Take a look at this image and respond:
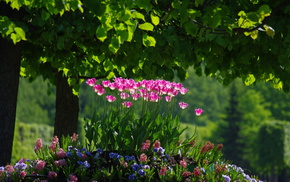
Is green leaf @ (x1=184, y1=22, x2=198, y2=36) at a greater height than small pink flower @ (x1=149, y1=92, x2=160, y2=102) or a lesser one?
greater

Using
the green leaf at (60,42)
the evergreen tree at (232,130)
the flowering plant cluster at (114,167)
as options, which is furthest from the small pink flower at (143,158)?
the evergreen tree at (232,130)

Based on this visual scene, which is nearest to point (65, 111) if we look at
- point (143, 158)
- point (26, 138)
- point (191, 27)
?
point (143, 158)

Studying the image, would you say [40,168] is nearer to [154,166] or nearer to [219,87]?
[154,166]

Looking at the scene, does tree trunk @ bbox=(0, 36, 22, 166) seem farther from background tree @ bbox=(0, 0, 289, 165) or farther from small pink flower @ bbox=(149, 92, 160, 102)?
small pink flower @ bbox=(149, 92, 160, 102)

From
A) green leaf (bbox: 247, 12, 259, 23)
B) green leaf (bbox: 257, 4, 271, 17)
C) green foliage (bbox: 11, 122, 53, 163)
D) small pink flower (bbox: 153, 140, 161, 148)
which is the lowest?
green foliage (bbox: 11, 122, 53, 163)

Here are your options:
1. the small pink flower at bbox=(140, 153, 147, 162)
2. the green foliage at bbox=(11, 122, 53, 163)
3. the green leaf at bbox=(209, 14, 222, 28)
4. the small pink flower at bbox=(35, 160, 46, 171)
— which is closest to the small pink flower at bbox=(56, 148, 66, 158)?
the small pink flower at bbox=(35, 160, 46, 171)

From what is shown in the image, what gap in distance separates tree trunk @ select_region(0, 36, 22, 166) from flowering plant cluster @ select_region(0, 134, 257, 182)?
1063mm

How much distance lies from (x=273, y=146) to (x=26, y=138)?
19.1m

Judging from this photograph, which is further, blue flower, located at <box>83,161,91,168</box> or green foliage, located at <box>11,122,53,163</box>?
green foliage, located at <box>11,122,53,163</box>

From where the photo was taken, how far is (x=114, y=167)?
7.72 meters

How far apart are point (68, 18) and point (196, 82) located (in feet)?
227

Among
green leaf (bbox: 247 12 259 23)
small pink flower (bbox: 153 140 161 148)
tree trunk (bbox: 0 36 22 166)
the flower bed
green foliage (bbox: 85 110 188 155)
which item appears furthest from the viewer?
tree trunk (bbox: 0 36 22 166)

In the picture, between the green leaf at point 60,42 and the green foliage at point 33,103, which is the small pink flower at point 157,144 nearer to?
the green leaf at point 60,42

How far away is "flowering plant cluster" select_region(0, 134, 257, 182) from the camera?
750 centimetres
